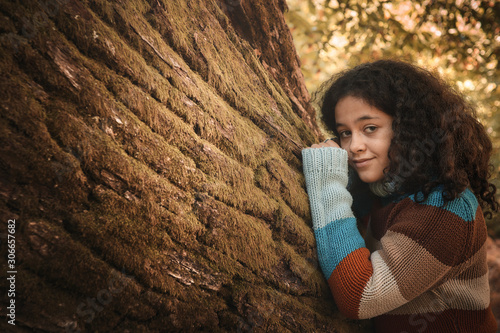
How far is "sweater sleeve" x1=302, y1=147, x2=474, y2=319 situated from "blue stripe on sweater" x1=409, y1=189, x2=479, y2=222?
0.04m

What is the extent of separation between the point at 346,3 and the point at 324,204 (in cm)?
320

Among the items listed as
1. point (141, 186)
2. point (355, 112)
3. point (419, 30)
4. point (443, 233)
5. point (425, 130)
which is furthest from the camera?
point (419, 30)

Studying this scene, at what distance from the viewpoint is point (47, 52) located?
3.08 ft

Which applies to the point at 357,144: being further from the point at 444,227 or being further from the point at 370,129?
the point at 444,227

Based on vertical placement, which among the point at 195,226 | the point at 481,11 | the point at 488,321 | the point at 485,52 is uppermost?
the point at 481,11

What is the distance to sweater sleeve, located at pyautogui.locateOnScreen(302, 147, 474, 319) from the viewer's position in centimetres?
145

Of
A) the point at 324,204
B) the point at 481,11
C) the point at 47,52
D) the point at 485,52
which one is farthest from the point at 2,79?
the point at 485,52

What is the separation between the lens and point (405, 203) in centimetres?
168

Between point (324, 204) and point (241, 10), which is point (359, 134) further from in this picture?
point (241, 10)

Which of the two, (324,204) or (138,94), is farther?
(324,204)

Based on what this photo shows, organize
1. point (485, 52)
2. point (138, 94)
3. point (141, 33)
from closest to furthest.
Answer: point (138, 94)
point (141, 33)
point (485, 52)

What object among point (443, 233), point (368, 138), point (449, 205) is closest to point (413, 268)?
point (443, 233)

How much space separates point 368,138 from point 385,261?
80 centimetres

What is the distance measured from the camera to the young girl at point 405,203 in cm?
146
